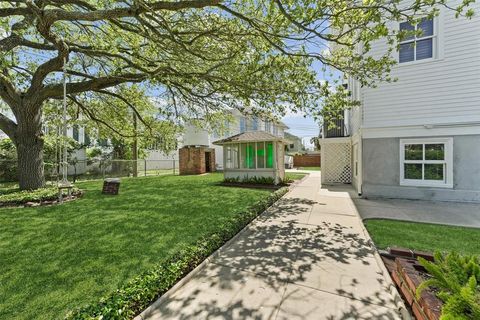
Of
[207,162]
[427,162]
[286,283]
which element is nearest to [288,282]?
[286,283]

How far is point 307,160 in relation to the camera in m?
31.8

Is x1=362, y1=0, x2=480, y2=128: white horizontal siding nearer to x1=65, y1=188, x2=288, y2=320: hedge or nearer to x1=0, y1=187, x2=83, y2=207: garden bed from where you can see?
x1=65, y1=188, x2=288, y2=320: hedge

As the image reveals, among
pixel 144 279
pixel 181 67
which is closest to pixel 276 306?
pixel 144 279

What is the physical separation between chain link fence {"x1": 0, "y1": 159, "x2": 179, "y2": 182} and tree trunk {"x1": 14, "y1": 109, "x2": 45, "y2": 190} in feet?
19.2

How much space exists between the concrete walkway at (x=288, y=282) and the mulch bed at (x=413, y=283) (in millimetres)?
156

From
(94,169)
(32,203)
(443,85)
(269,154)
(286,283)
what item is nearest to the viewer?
(286,283)

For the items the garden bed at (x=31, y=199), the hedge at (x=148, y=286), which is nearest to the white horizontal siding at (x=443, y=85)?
the hedge at (x=148, y=286)

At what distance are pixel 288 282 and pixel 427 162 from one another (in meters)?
8.07

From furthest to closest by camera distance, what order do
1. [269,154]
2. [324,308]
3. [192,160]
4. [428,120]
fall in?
[192,160], [269,154], [428,120], [324,308]

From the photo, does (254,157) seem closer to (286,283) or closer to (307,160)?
(286,283)

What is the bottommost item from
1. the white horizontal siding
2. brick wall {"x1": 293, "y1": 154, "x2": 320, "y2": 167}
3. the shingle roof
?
brick wall {"x1": 293, "y1": 154, "x2": 320, "y2": 167}

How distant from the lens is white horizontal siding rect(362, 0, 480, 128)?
7.43 meters

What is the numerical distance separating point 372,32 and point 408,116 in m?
5.64

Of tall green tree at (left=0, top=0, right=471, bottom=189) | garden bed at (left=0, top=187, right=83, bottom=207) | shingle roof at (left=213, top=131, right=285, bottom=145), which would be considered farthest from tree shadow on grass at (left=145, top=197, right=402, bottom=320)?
shingle roof at (left=213, top=131, right=285, bottom=145)
